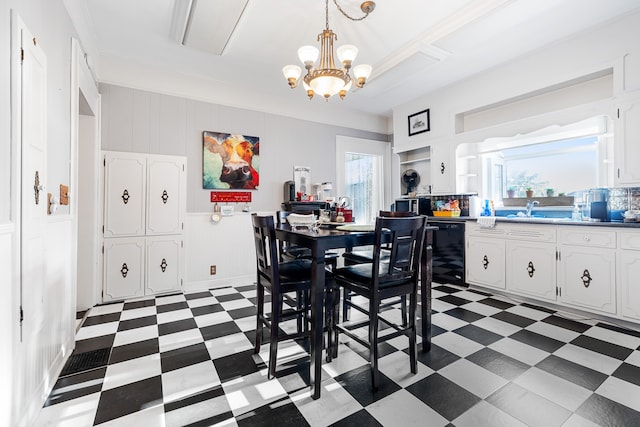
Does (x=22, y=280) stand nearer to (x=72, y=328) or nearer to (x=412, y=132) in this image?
(x=72, y=328)

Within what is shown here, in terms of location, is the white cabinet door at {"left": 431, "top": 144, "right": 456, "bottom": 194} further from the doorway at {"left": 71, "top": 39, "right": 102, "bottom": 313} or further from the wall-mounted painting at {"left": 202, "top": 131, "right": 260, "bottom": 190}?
the doorway at {"left": 71, "top": 39, "right": 102, "bottom": 313}

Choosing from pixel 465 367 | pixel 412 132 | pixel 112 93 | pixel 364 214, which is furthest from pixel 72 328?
pixel 412 132

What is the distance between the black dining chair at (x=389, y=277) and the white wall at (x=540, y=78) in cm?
268

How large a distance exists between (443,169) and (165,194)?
385cm

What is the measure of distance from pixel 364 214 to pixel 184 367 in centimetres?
415

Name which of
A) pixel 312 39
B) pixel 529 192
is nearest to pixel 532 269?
pixel 529 192

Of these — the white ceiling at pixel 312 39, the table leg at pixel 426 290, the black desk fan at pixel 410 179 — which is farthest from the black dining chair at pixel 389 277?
the black desk fan at pixel 410 179

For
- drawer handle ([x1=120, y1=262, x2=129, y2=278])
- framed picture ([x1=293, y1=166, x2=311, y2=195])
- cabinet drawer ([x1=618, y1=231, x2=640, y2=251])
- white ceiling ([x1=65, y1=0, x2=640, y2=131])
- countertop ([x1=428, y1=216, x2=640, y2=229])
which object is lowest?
drawer handle ([x1=120, y1=262, x2=129, y2=278])

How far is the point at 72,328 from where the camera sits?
7.38 feet

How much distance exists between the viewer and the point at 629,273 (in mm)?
2525

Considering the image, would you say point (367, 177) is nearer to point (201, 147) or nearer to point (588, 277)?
point (201, 147)

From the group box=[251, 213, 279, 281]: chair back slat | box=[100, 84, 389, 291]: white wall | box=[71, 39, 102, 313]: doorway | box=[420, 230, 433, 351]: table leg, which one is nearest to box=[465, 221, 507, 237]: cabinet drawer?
box=[420, 230, 433, 351]: table leg

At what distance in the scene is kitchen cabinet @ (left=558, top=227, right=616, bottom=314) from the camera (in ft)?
8.64

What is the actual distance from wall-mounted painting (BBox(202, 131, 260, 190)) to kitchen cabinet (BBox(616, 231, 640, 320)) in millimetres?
4064
